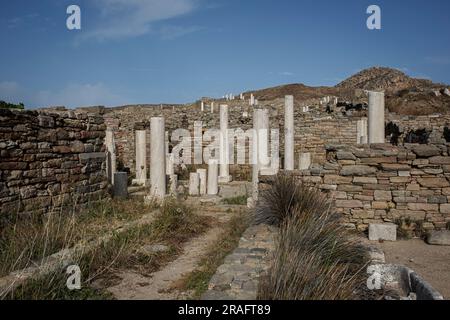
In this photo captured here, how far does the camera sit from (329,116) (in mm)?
21609

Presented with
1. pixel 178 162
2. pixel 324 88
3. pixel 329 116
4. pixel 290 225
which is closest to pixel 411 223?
pixel 290 225

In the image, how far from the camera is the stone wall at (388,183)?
796 centimetres

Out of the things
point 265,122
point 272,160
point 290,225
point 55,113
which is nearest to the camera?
point 290,225

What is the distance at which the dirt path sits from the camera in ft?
14.8

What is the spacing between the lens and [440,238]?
Result: 7.35 meters

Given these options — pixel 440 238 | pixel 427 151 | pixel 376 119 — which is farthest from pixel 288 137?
pixel 440 238

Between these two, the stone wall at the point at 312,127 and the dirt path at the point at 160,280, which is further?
the stone wall at the point at 312,127

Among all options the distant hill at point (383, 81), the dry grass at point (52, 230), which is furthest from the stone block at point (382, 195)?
the distant hill at point (383, 81)

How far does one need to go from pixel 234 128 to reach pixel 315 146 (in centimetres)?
441

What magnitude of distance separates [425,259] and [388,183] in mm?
1958

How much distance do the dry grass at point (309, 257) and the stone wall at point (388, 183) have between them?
4.15 ft

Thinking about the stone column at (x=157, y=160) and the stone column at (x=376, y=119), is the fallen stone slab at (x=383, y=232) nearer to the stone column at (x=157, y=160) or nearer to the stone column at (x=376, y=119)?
the stone column at (x=376, y=119)

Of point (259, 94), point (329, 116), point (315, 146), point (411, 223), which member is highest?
point (259, 94)
